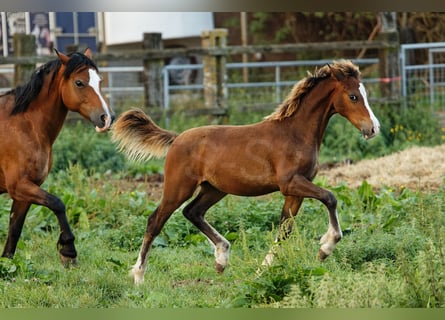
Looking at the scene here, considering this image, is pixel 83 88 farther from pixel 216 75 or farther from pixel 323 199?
pixel 216 75

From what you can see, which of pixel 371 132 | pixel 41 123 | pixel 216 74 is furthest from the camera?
pixel 216 74

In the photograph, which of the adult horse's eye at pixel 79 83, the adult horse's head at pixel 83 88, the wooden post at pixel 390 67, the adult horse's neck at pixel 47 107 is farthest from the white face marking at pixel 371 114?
the wooden post at pixel 390 67

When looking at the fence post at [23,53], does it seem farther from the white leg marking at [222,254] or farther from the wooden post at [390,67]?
the white leg marking at [222,254]

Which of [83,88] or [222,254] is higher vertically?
[83,88]

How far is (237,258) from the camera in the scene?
6512 mm

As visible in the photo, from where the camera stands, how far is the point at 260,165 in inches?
278

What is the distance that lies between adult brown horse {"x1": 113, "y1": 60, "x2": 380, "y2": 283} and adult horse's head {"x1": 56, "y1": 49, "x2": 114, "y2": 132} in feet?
2.06

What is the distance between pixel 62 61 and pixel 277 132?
1.79m

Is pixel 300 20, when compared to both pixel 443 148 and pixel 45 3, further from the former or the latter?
pixel 45 3

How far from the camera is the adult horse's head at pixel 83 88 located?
7160mm

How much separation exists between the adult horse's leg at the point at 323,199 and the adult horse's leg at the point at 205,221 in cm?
68

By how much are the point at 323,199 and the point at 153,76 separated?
8.53m

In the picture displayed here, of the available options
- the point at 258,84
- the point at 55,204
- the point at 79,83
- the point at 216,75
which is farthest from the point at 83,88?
the point at 258,84

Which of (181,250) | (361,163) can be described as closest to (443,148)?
(361,163)
